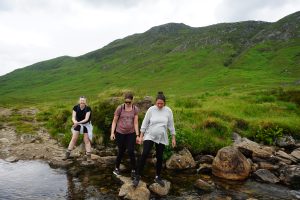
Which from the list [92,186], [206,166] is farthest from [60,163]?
[206,166]

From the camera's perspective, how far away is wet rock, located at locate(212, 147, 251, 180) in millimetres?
15195

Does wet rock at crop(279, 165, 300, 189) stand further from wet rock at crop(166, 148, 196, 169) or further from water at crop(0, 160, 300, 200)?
wet rock at crop(166, 148, 196, 169)

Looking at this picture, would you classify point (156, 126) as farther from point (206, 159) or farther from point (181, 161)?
point (206, 159)

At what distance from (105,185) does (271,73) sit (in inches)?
3886

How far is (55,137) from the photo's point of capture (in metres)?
24.0

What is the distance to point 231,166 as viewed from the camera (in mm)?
15328

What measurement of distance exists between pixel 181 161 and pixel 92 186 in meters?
4.98

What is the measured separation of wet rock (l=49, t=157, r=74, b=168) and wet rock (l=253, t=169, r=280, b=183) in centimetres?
892

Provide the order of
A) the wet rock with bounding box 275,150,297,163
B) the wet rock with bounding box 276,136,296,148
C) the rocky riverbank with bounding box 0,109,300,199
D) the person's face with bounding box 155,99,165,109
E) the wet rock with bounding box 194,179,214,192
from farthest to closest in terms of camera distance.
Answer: the wet rock with bounding box 276,136,296,148
the wet rock with bounding box 275,150,297,163
the wet rock with bounding box 194,179,214,192
the rocky riverbank with bounding box 0,109,300,199
the person's face with bounding box 155,99,165,109

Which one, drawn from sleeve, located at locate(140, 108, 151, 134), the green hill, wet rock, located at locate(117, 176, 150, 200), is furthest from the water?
the green hill

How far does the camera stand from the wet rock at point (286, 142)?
67.6ft

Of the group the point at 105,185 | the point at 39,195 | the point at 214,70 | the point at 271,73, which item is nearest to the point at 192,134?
the point at 105,185

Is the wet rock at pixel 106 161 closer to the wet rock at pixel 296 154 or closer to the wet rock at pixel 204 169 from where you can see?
the wet rock at pixel 204 169

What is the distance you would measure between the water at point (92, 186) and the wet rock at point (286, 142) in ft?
21.8
